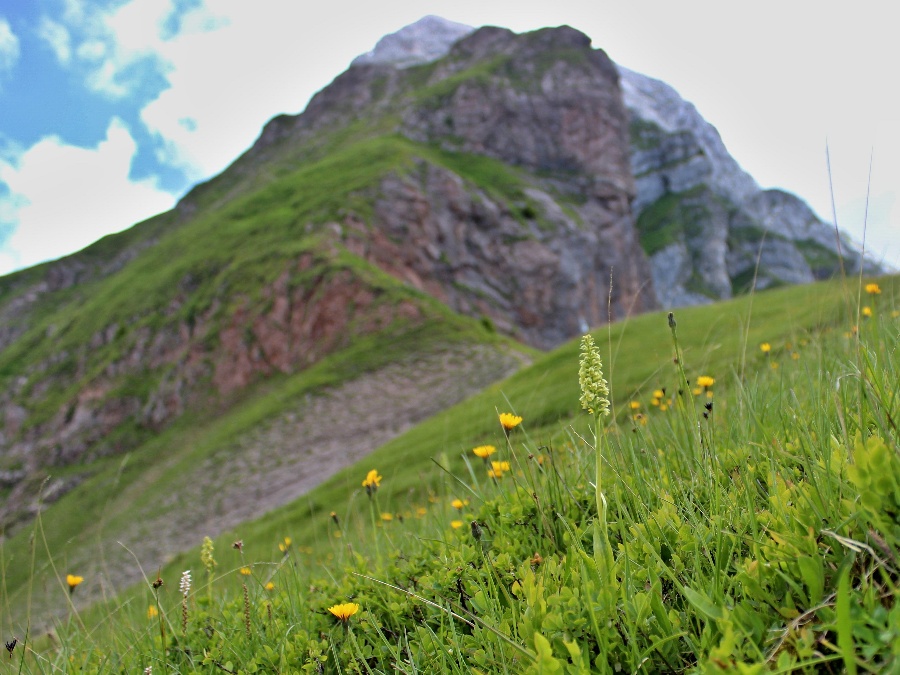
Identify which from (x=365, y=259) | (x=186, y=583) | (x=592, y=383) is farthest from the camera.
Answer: (x=365, y=259)

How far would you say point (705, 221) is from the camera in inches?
5271

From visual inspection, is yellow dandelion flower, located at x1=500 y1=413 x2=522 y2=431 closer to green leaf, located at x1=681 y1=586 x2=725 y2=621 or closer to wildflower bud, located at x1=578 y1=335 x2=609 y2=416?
wildflower bud, located at x1=578 y1=335 x2=609 y2=416

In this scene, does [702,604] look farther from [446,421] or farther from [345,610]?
[446,421]

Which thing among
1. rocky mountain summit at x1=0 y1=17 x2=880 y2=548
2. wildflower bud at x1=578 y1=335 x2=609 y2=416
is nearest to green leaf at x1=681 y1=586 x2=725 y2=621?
wildflower bud at x1=578 y1=335 x2=609 y2=416

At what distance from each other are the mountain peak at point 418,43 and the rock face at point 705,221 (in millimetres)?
56761

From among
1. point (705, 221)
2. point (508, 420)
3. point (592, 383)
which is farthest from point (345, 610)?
point (705, 221)

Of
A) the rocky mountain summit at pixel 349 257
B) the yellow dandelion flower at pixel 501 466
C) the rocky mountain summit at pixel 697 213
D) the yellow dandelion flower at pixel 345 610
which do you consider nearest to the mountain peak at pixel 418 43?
the rocky mountain summit at pixel 697 213

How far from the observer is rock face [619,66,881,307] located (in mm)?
130000

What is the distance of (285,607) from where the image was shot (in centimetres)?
259

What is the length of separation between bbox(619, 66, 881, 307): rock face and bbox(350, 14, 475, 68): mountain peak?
5676cm

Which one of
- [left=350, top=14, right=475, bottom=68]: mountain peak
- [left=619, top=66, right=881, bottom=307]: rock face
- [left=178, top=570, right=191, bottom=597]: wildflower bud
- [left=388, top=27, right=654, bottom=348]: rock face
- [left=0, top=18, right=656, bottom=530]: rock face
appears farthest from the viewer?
[left=619, top=66, right=881, bottom=307]: rock face

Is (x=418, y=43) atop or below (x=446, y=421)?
atop

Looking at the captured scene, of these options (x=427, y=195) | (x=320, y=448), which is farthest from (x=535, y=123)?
(x=320, y=448)

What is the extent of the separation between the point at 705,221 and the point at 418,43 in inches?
3162
